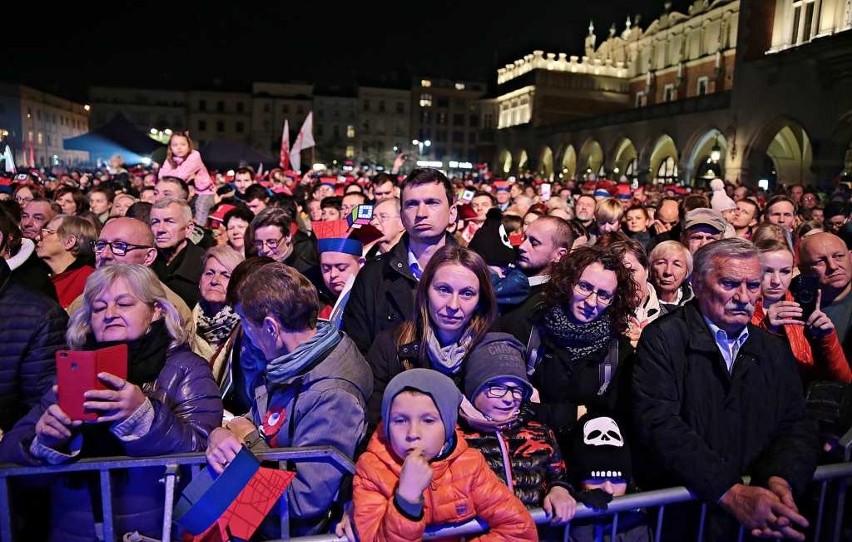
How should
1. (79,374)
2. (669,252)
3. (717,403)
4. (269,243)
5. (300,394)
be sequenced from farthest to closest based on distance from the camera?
1. (269,243)
2. (669,252)
3. (717,403)
4. (300,394)
5. (79,374)

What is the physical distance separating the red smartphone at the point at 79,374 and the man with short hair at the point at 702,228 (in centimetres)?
483

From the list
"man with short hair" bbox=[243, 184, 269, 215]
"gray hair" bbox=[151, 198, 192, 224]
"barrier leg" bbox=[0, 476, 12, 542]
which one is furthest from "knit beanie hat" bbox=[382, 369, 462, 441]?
"man with short hair" bbox=[243, 184, 269, 215]

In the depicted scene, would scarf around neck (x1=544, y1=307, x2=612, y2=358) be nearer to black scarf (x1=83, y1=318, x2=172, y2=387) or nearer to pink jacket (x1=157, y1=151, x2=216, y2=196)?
black scarf (x1=83, y1=318, x2=172, y2=387)

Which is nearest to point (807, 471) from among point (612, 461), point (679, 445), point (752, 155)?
point (679, 445)

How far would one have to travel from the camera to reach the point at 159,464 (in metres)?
2.52

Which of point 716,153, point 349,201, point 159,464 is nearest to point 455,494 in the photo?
point 159,464

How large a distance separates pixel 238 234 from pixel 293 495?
4.06 meters

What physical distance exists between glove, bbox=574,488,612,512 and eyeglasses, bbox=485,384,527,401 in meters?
0.49

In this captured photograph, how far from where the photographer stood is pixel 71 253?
491 cm

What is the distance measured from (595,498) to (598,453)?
0.31m

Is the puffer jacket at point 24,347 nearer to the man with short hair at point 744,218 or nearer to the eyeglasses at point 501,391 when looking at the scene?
the eyeglasses at point 501,391

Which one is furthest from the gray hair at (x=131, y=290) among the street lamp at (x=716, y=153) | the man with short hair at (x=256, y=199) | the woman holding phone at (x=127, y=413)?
the street lamp at (x=716, y=153)

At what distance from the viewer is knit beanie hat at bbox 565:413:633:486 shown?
9.53 ft

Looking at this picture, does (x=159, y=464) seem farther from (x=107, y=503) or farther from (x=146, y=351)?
(x=146, y=351)
